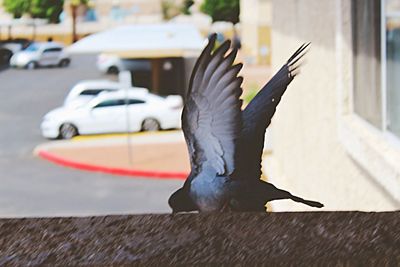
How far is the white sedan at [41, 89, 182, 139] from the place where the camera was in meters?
19.5

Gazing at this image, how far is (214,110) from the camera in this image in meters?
1.73

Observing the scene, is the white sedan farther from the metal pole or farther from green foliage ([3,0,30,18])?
green foliage ([3,0,30,18])

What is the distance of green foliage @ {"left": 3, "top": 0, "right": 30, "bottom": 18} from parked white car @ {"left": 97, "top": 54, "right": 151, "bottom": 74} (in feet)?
35.4

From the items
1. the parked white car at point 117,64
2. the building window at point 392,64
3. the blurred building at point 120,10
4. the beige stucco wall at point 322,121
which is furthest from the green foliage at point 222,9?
the building window at point 392,64

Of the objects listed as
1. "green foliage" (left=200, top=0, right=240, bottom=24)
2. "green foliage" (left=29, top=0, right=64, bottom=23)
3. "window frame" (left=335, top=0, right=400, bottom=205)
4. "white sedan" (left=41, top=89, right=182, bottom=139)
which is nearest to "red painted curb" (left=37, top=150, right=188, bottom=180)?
"white sedan" (left=41, top=89, right=182, bottom=139)

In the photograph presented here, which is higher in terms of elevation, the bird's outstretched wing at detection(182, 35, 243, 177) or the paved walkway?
the bird's outstretched wing at detection(182, 35, 243, 177)

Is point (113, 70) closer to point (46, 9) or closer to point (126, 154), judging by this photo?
point (46, 9)

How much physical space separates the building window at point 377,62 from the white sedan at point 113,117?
13898 millimetres

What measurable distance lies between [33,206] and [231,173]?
11.0 meters

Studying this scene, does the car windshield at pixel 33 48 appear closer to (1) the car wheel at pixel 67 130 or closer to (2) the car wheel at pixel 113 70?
(2) the car wheel at pixel 113 70

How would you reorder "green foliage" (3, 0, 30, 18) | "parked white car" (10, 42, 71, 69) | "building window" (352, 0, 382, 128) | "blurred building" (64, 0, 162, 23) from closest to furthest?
"building window" (352, 0, 382, 128) < "parked white car" (10, 42, 71, 69) < "blurred building" (64, 0, 162, 23) < "green foliage" (3, 0, 30, 18)

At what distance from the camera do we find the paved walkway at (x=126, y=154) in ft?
47.9

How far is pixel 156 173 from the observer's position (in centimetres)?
1420

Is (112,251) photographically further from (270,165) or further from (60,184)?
(60,184)
